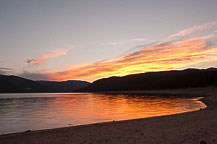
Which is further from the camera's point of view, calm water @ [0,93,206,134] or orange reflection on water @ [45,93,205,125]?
orange reflection on water @ [45,93,205,125]

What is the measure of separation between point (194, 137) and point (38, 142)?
10520mm

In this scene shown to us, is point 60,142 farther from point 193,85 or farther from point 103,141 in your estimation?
point 193,85

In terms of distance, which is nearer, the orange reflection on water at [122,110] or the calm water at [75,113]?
the calm water at [75,113]

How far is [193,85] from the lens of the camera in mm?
158875

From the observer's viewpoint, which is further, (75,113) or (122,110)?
(122,110)

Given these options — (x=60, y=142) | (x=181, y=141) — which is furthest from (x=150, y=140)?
(x=60, y=142)

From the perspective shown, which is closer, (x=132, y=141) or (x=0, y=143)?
(x=132, y=141)

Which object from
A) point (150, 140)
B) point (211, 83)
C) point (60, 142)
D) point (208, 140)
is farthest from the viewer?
point (211, 83)

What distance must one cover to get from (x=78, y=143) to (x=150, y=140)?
462cm

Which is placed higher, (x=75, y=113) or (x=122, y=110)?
(x=75, y=113)

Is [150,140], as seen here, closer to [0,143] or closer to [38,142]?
[38,142]

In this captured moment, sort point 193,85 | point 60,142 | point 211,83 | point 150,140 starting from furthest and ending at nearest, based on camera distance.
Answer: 1. point 193,85
2. point 211,83
3. point 60,142
4. point 150,140

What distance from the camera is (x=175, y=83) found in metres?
188

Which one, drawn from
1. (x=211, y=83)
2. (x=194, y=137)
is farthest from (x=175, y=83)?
(x=194, y=137)
